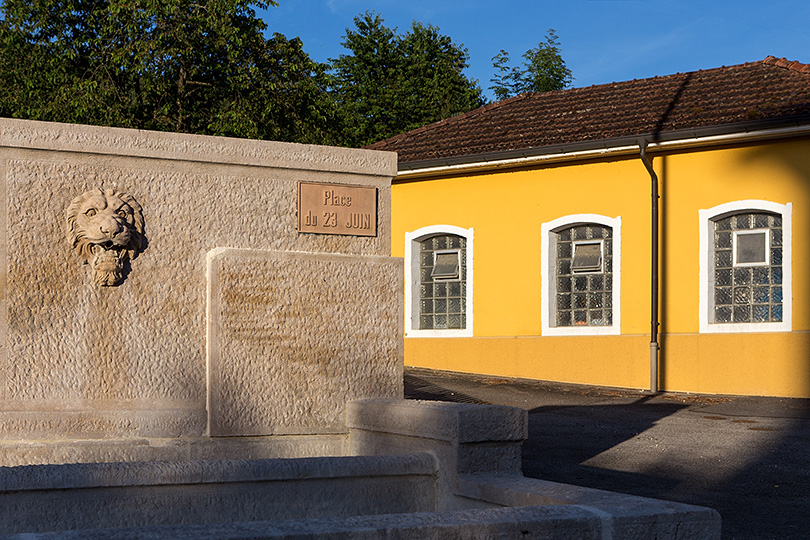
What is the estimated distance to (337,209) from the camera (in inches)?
226

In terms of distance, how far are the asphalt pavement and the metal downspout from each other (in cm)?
148

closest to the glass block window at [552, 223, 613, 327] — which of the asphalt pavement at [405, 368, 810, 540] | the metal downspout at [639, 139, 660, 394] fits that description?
the metal downspout at [639, 139, 660, 394]

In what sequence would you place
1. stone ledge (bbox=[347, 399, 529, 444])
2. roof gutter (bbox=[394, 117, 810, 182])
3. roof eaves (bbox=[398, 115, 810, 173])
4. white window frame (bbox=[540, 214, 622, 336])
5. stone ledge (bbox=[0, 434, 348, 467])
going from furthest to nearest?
white window frame (bbox=[540, 214, 622, 336]) → roof gutter (bbox=[394, 117, 810, 182]) → roof eaves (bbox=[398, 115, 810, 173]) → stone ledge (bbox=[0, 434, 348, 467]) → stone ledge (bbox=[347, 399, 529, 444])

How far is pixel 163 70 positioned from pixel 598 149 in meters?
12.5

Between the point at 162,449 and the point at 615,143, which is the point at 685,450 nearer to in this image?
the point at 162,449

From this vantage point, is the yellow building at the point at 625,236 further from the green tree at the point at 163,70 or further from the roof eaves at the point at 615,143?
the green tree at the point at 163,70

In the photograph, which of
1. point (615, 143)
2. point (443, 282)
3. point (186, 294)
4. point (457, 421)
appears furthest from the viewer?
point (443, 282)

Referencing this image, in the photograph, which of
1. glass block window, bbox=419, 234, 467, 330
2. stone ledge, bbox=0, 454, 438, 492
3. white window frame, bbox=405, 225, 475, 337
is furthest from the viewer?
glass block window, bbox=419, 234, 467, 330

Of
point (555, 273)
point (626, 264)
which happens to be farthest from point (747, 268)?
point (555, 273)

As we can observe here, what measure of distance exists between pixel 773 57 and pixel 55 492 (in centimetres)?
1552

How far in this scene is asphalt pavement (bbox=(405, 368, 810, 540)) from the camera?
5.81 metres

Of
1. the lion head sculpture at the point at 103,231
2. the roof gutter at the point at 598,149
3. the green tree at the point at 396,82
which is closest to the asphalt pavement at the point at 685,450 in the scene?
the lion head sculpture at the point at 103,231

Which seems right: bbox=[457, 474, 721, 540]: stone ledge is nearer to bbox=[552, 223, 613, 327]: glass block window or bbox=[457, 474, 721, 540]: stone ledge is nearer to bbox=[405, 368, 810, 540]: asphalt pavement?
bbox=[405, 368, 810, 540]: asphalt pavement

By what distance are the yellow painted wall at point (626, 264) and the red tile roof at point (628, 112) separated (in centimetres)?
48
